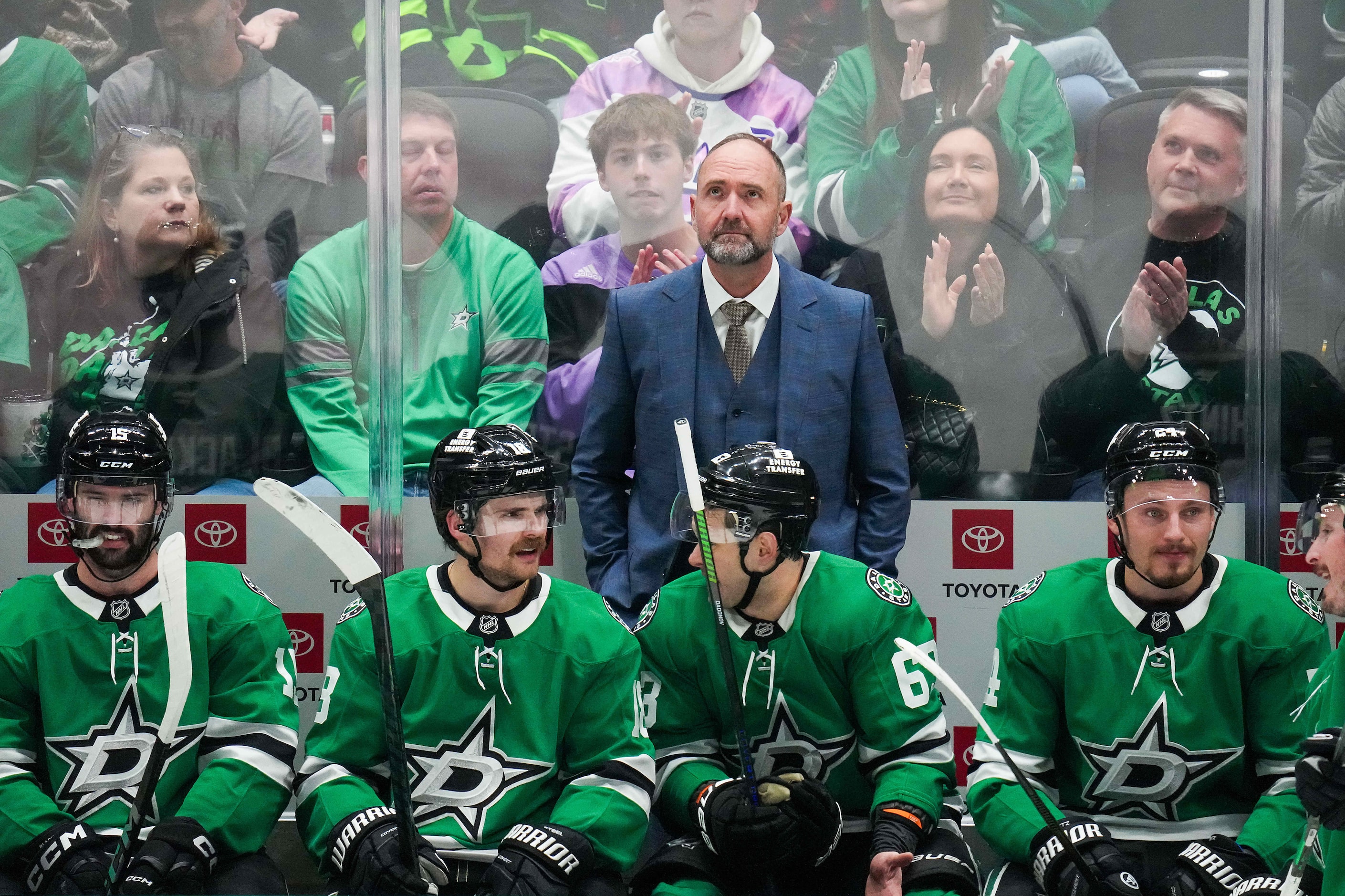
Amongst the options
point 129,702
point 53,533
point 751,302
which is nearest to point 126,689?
point 129,702

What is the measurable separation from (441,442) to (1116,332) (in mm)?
1846

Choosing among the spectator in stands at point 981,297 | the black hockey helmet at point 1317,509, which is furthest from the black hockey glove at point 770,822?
the spectator in stands at point 981,297

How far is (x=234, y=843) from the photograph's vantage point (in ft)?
8.92

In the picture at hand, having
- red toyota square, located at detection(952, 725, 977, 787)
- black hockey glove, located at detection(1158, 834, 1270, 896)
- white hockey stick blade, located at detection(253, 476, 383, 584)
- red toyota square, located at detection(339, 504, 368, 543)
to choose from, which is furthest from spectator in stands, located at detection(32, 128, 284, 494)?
black hockey glove, located at detection(1158, 834, 1270, 896)

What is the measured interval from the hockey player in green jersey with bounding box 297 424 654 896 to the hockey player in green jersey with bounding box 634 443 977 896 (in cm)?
10

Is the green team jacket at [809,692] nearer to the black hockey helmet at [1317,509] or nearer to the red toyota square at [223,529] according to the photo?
the black hockey helmet at [1317,509]

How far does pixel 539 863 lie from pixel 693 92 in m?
2.14

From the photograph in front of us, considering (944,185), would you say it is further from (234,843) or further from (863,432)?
(234,843)

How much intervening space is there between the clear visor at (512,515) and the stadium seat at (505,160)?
1.23 meters

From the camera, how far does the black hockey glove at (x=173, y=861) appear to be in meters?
2.54

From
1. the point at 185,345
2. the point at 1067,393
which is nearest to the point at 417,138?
the point at 185,345

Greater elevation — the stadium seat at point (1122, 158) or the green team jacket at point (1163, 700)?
the stadium seat at point (1122, 158)

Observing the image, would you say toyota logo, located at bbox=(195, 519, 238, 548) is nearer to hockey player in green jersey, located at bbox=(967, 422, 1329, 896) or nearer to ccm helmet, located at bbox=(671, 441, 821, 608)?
ccm helmet, located at bbox=(671, 441, 821, 608)

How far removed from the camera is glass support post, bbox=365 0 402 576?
375 cm
